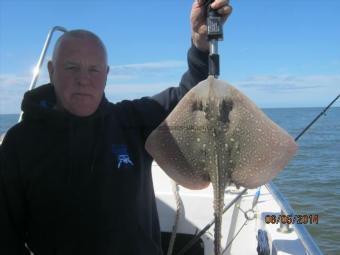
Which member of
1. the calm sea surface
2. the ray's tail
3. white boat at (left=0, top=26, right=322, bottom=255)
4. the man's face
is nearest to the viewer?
the ray's tail

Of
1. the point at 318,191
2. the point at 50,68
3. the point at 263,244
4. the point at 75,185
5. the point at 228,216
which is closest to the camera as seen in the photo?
the point at 75,185

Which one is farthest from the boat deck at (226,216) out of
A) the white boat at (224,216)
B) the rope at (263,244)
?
the rope at (263,244)

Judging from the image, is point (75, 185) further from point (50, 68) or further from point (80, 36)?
point (80, 36)

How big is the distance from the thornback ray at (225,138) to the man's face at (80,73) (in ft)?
1.73

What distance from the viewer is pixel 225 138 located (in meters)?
2.44

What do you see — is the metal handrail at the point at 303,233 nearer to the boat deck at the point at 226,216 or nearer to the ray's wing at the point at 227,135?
the boat deck at the point at 226,216

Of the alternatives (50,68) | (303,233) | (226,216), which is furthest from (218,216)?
(226,216)

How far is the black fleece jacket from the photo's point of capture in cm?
253

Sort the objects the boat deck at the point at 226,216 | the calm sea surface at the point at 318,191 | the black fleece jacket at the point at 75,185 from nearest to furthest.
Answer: the black fleece jacket at the point at 75,185 → the boat deck at the point at 226,216 → the calm sea surface at the point at 318,191

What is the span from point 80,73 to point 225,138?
1.08 m

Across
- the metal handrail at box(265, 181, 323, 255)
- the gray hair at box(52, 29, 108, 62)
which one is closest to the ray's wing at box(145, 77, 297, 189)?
the gray hair at box(52, 29, 108, 62)

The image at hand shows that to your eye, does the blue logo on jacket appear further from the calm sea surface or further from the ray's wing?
the calm sea surface

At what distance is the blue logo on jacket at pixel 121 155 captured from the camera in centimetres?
267

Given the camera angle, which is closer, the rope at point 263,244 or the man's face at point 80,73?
the man's face at point 80,73
